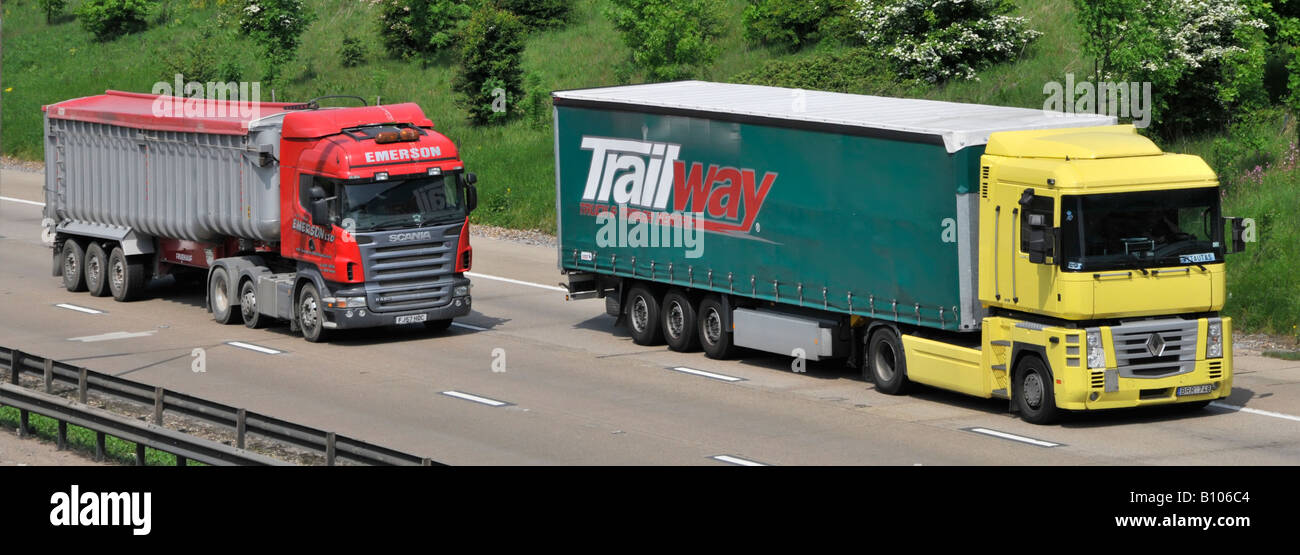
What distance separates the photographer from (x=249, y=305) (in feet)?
87.7

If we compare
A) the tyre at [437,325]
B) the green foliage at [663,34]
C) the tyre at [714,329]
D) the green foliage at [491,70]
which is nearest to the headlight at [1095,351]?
the tyre at [714,329]

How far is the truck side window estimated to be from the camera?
18531 millimetres

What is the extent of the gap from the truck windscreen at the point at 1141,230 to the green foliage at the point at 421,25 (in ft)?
113

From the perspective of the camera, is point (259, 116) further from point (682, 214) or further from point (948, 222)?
point (948, 222)

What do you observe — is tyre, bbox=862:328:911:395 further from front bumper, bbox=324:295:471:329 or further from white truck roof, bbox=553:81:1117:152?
front bumper, bbox=324:295:471:329

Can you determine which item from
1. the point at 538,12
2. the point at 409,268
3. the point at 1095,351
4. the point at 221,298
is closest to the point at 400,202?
the point at 409,268

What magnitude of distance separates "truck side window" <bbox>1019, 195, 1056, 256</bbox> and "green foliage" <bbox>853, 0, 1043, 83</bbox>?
19.1 metres

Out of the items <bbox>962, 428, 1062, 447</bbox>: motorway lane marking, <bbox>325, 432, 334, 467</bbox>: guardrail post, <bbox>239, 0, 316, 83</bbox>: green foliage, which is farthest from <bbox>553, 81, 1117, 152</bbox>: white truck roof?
<bbox>239, 0, 316, 83</bbox>: green foliage

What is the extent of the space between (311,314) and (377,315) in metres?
1.19

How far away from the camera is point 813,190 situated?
2170 centimetres

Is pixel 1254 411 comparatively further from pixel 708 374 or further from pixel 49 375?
pixel 49 375

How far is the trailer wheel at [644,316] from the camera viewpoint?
24719mm

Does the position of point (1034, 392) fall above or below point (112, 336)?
below
